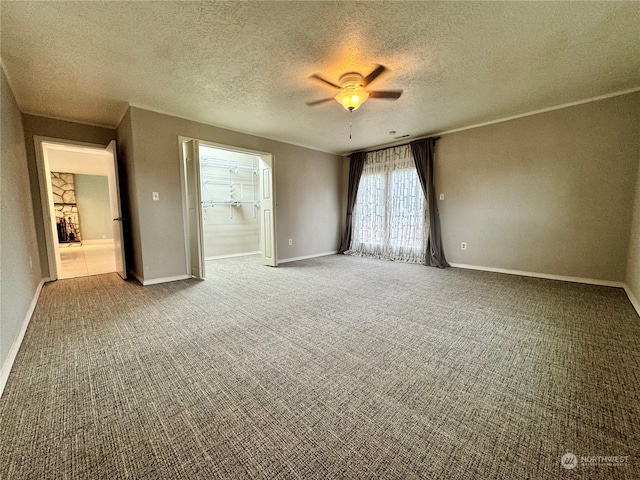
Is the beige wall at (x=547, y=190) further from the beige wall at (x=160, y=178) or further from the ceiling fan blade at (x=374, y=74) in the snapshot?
the beige wall at (x=160, y=178)

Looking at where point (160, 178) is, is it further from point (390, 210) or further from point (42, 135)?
point (390, 210)

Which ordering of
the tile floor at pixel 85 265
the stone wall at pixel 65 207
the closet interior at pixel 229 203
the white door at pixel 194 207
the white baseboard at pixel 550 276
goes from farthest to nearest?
the stone wall at pixel 65 207 < the closet interior at pixel 229 203 < the tile floor at pixel 85 265 < the white door at pixel 194 207 < the white baseboard at pixel 550 276

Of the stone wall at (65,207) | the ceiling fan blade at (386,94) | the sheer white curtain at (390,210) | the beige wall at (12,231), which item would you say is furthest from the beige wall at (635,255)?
the stone wall at (65,207)

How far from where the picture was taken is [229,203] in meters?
5.96

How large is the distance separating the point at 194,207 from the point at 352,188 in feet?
11.5

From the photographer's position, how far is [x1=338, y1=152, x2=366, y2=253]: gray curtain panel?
5.82 meters

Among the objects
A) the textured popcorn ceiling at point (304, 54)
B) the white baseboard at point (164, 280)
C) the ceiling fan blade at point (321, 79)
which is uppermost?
the textured popcorn ceiling at point (304, 54)

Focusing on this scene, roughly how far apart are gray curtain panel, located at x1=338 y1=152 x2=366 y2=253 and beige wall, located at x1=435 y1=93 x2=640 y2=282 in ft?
5.62

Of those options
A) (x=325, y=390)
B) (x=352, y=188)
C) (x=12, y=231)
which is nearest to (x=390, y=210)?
(x=352, y=188)

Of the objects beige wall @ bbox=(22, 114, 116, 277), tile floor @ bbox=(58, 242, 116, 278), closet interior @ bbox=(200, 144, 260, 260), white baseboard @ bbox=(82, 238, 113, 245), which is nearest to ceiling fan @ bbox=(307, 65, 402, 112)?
closet interior @ bbox=(200, 144, 260, 260)

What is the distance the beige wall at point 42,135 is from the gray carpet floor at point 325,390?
5.61 ft

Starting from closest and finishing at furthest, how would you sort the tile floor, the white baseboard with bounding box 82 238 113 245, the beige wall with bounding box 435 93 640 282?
the beige wall with bounding box 435 93 640 282, the tile floor, the white baseboard with bounding box 82 238 113 245

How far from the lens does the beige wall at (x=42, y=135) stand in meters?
3.60

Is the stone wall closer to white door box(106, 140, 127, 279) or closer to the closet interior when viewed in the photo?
the closet interior
